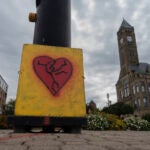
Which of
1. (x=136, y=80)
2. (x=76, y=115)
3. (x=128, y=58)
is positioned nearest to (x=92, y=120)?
(x=76, y=115)

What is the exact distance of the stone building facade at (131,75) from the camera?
170ft

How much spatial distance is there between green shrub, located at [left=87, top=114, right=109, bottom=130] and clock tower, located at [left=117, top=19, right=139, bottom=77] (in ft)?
179

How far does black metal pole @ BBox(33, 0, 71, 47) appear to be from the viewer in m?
4.93

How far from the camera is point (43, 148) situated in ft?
6.72

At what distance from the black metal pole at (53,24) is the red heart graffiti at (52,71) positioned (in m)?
0.57

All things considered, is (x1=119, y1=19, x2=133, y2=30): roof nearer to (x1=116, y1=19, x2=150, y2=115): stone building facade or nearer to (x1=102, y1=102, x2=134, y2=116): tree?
(x1=116, y1=19, x2=150, y2=115): stone building facade

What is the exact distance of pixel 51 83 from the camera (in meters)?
4.42

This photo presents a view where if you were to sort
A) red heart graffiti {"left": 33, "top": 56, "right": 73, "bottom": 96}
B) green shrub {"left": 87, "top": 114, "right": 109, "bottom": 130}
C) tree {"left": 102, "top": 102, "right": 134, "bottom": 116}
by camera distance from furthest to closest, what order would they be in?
1. tree {"left": 102, "top": 102, "right": 134, "bottom": 116}
2. green shrub {"left": 87, "top": 114, "right": 109, "bottom": 130}
3. red heart graffiti {"left": 33, "top": 56, "right": 73, "bottom": 96}

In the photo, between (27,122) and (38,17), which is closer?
(27,122)

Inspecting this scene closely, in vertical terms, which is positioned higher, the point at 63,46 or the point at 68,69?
the point at 63,46

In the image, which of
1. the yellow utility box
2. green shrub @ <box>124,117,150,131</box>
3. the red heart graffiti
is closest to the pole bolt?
the yellow utility box

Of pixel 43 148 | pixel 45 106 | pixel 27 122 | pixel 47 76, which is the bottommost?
pixel 43 148

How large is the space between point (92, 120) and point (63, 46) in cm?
454

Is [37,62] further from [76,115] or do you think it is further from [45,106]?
[76,115]
